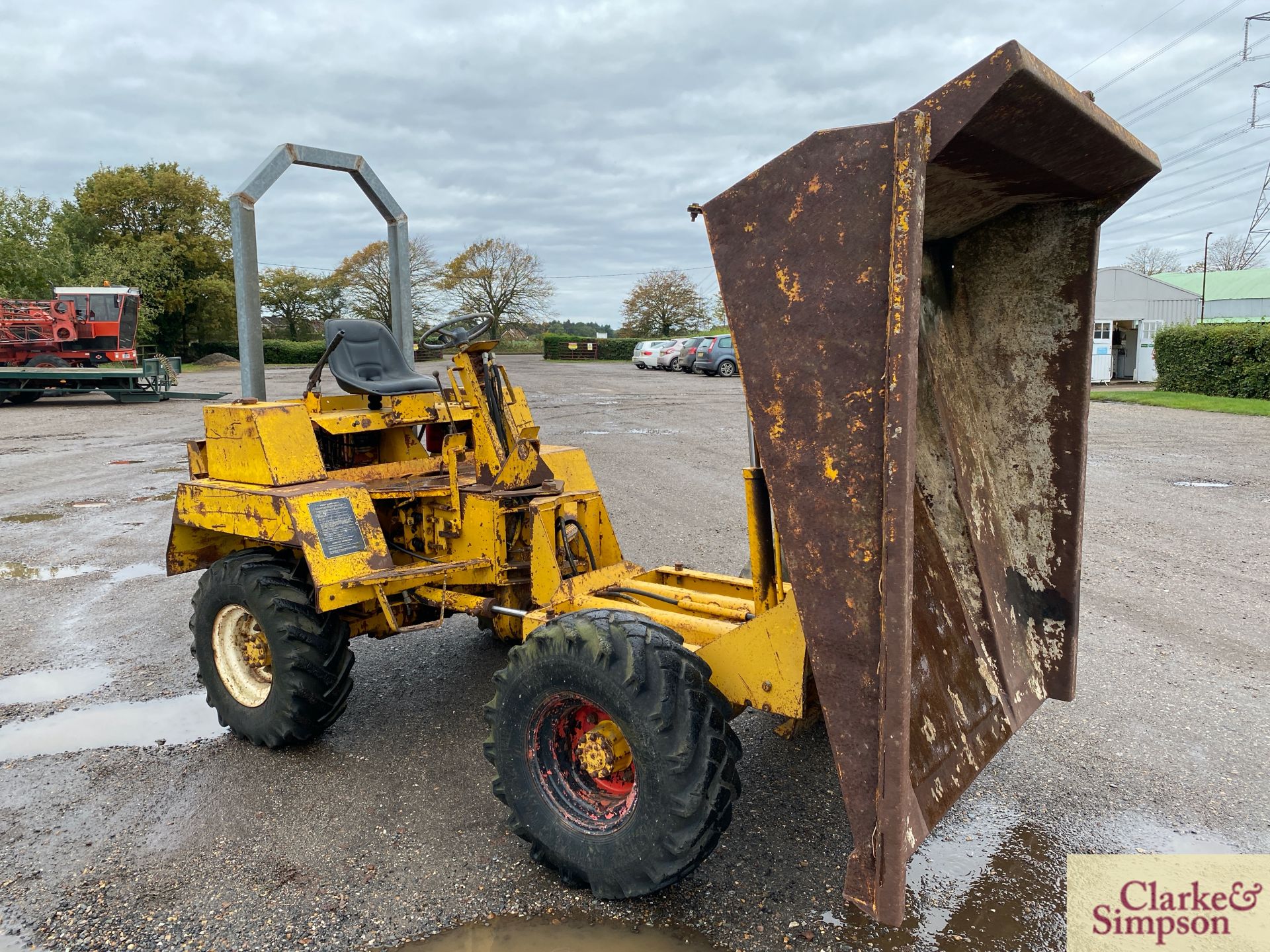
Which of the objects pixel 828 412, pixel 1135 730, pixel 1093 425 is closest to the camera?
pixel 828 412

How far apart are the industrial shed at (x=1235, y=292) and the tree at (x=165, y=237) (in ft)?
157

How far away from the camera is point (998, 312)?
324cm

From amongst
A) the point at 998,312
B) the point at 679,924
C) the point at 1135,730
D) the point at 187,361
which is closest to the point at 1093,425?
the point at 1135,730

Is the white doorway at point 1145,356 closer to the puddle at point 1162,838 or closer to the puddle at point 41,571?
the puddle at point 1162,838

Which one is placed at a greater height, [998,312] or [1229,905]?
[998,312]

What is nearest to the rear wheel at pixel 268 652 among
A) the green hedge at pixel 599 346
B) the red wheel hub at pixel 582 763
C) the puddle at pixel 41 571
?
the red wheel hub at pixel 582 763

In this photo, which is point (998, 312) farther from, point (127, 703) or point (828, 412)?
point (127, 703)

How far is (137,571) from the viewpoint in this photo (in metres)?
7.46

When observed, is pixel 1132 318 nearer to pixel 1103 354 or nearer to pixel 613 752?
pixel 1103 354

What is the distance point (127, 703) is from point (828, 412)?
14.1 ft

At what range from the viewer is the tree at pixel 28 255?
3781 cm

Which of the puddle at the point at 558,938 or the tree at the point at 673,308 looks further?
the tree at the point at 673,308

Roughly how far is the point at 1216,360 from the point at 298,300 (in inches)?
1867

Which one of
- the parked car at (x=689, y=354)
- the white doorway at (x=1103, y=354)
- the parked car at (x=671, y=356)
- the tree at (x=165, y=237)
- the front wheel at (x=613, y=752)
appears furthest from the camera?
the tree at (x=165, y=237)
